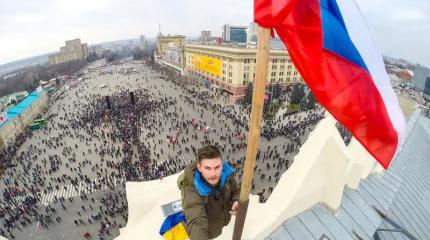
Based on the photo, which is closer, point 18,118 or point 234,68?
point 18,118

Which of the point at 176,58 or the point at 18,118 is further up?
the point at 176,58

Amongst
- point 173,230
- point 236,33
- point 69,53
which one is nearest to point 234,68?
point 236,33

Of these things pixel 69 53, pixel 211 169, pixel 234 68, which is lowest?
pixel 234 68

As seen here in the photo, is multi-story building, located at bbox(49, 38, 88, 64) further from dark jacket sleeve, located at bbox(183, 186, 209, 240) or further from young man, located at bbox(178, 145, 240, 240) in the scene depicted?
dark jacket sleeve, located at bbox(183, 186, 209, 240)

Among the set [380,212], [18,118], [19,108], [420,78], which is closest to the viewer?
[380,212]

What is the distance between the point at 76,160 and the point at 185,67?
53.5 metres

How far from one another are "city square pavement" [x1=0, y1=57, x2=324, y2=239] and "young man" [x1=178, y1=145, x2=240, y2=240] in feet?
55.6

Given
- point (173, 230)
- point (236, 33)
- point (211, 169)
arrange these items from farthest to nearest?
point (236, 33) → point (173, 230) → point (211, 169)

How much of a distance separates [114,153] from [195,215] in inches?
1133

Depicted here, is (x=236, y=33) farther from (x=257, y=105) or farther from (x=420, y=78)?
(x=257, y=105)

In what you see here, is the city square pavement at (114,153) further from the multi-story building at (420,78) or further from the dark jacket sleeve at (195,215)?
the multi-story building at (420,78)

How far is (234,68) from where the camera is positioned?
5169 cm

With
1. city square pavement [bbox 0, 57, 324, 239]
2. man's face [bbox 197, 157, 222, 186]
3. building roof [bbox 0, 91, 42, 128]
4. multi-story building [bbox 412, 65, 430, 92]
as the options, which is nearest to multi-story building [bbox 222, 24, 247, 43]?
city square pavement [bbox 0, 57, 324, 239]

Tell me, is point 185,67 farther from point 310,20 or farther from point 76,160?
point 310,20
